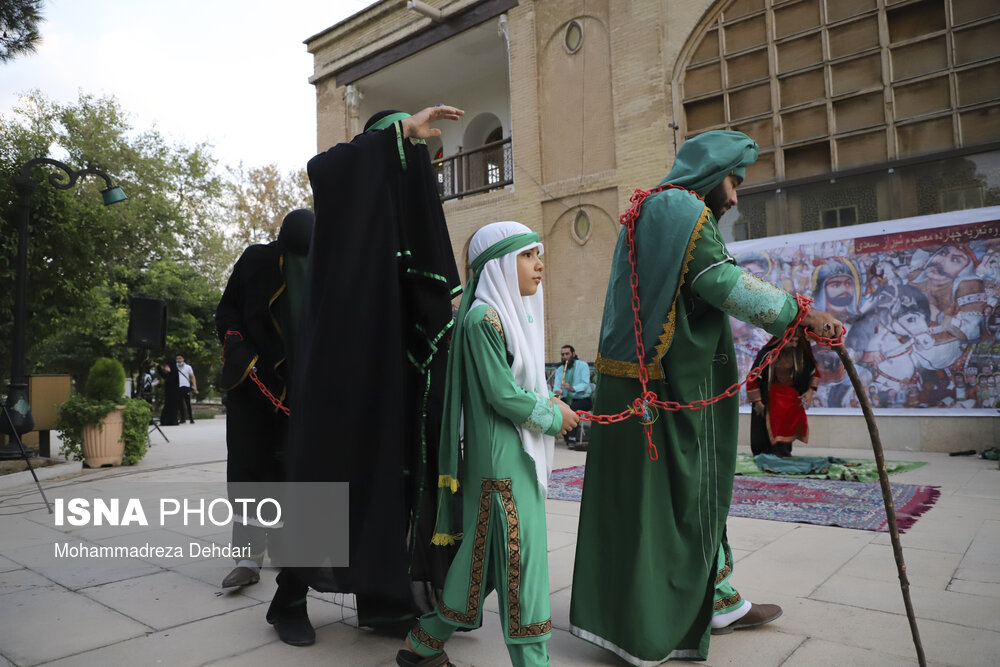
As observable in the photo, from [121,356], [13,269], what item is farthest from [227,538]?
[121,356]

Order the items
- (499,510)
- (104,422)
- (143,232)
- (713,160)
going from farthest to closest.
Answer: (143,232)
(104,422)
(713,160)
(499,510)

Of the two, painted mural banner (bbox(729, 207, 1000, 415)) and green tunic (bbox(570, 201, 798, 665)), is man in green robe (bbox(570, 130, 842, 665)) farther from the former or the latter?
painted mural banner (bbox(729, 207, 1000, 415))

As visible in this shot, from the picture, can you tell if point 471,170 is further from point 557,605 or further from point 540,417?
point 540,417

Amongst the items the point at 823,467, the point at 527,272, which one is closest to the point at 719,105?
the point at 823,467

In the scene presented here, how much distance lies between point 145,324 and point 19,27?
5.82 m

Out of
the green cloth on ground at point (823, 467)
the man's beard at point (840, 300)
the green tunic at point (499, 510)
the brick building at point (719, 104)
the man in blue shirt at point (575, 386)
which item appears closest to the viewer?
the green tunic at point (499, 510)

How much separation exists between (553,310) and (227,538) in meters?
7.85

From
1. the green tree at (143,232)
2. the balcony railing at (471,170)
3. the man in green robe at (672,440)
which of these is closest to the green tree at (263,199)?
the green tree at (143,232)

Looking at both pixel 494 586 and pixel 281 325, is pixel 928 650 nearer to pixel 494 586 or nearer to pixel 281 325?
pixel 494 586

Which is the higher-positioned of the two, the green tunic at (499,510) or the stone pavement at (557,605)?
the green tunic at (499,510)

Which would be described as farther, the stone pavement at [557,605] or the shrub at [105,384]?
the shrub at [105,384]

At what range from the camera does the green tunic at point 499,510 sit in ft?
7.23

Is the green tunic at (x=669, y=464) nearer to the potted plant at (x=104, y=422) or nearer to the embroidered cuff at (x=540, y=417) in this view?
the embroidered cuff at (x=540, y=417)

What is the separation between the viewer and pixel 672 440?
2.55m
